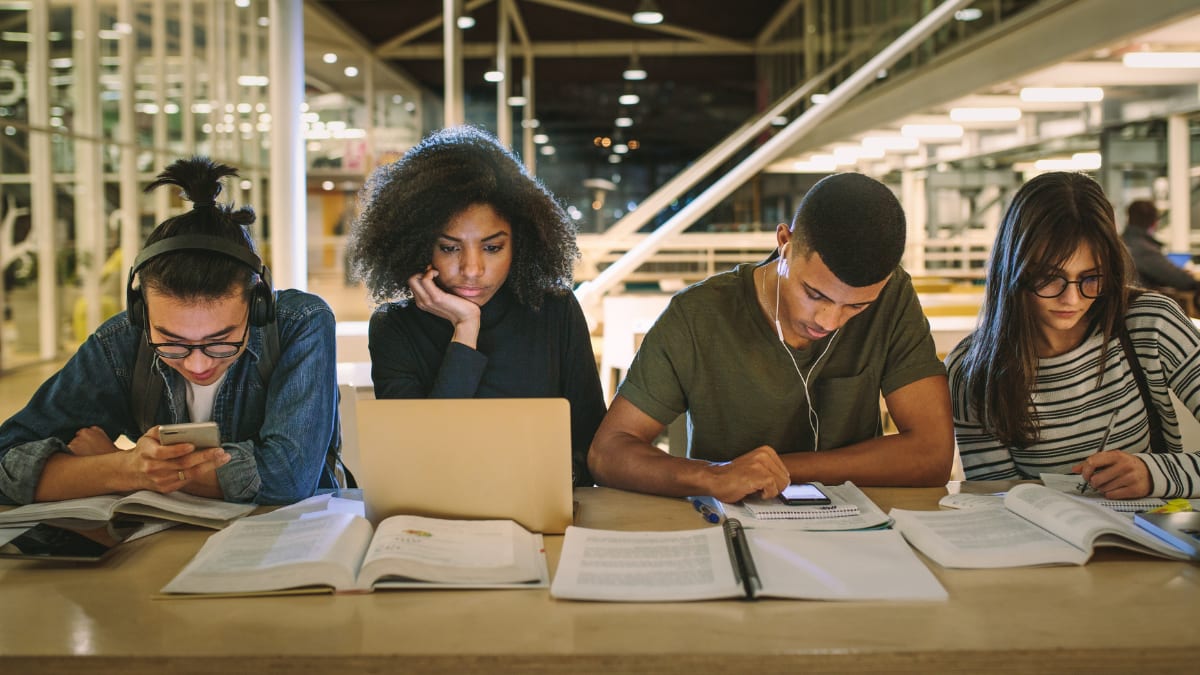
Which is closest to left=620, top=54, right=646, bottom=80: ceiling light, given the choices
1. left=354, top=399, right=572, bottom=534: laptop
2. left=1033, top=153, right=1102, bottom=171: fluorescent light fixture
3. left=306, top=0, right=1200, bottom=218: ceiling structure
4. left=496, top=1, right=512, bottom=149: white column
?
left=306, top=0, right=1200, bottom=218: ceiling structure

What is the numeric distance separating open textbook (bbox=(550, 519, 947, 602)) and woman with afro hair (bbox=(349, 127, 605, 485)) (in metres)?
0.65

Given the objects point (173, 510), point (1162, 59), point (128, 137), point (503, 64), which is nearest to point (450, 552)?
point (173, 510)

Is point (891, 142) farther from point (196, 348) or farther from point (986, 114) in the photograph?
point (196, 348)

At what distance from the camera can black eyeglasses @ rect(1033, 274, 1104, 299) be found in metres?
1.88

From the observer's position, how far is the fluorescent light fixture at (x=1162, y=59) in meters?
6.16

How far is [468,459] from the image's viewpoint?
57.4 inches

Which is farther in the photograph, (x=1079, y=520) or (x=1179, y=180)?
(x=1179, y=180)

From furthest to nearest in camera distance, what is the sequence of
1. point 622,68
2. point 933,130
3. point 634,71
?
1. point 622,68
2. point 634,71
3. point 933,130

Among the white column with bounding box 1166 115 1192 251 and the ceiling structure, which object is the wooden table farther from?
the ceiling structure

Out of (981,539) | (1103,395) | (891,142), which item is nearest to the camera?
(981,539)

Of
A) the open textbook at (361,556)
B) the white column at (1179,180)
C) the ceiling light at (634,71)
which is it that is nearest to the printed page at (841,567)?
the open textbook at (361,556)

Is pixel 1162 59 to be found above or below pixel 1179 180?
above

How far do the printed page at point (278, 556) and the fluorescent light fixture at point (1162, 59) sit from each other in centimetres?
641

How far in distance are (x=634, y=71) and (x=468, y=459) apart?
15.5 meters
